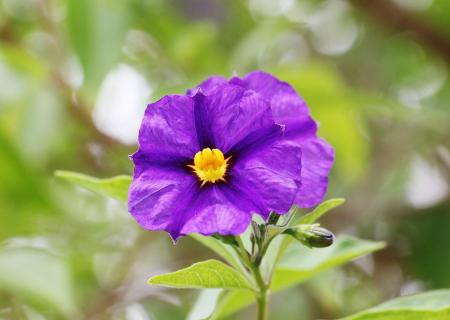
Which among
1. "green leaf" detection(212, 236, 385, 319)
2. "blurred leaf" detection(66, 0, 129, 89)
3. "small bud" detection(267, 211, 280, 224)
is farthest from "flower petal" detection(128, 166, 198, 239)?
"blurred leaf" detection(66, 0, 129, 89)

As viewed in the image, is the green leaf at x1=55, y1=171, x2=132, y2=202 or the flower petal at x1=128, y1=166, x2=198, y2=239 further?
the green leaf at x1=55, y1=171, x2=132, y2=202

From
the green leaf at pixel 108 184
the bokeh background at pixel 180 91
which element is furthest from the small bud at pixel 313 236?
the bokeh background at pixel 180 91

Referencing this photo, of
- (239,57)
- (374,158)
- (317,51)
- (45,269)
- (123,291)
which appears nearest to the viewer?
(45,269)

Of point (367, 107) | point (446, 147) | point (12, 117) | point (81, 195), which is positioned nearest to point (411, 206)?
point (446, 147)

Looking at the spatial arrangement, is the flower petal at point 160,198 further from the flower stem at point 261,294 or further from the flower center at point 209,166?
the flower stem at point 261,294

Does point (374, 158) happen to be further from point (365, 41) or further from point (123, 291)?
point (123, 291)

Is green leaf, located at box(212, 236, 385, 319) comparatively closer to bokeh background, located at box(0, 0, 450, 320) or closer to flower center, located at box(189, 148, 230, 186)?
flower center, located at box(189, 148, 230, 186)
